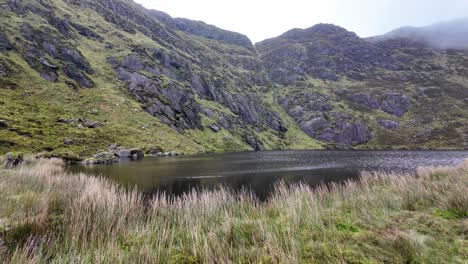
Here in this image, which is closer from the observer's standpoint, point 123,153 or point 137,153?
point 123,153

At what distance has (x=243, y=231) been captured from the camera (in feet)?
40.3

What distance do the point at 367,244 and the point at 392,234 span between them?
1.26m

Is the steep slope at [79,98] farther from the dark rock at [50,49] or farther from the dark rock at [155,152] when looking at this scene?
the dark rock at [155,152]

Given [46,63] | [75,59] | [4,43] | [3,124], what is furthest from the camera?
[75,59]

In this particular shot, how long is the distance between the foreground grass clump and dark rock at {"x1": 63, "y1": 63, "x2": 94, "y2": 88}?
151028 millimetres

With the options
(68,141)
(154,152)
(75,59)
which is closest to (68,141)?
(68,141)

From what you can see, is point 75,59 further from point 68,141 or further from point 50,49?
point 68,141

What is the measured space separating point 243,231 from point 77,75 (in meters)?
166

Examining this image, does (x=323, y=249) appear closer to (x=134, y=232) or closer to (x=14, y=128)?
(x=134, y=232)

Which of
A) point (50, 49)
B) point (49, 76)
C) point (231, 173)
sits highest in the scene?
point (50, 49)

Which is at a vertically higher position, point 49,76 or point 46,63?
point 46,63

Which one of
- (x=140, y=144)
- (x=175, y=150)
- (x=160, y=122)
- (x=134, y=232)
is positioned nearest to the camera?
(x=134, y=232)

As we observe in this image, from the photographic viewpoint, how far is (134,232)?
1208cm

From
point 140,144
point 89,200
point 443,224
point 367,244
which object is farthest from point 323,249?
point 140,144
